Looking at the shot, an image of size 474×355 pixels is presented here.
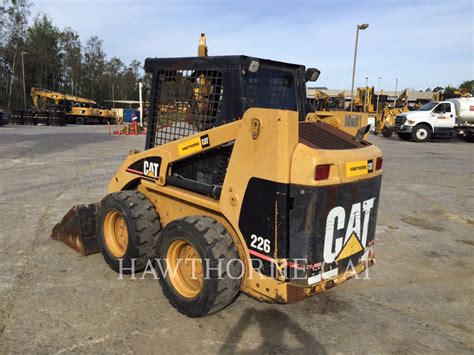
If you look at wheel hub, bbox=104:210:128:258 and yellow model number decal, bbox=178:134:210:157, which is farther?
wheel hub, bbox=104:210:128:258

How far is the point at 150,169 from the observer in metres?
3.83

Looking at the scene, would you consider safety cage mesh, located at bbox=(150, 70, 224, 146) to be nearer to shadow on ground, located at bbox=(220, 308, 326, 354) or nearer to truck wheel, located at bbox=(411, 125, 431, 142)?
shadow on ground, located at bbox=(220, 308, 326, 354)

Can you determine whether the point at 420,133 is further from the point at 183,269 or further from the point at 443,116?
the point at 183,269

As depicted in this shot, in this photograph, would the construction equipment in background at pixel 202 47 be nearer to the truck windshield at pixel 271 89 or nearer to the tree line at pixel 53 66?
the truck windshield at pixel 271 89

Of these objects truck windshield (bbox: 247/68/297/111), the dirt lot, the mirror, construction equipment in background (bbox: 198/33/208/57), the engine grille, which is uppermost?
construction equipment in background (bbox: 198/33/208/57)

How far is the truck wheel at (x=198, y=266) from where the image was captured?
2.95 m

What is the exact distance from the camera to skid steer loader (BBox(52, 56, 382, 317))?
108 inches

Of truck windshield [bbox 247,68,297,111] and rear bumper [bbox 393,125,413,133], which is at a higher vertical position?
truck windshield [bbox 247,68,297,111]

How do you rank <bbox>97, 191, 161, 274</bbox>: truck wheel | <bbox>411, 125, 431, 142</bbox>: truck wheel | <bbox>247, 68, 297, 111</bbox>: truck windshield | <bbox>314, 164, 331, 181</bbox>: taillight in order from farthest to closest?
<bbox>411, 125, 431, 142</bbox>: truck wheel
<bbox>97, 191, 161, 274</bbox>: truck wheel
<bbox>247, 68, 297, 111</bbox>: truck windshield
<bbox>314, 164, 331, 181</bbox>: taillight

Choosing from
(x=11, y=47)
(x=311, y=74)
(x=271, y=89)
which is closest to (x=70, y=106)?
(x=11, y=47)

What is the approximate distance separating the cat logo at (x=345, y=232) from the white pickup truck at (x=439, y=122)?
2066 cm

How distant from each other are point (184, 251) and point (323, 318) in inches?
50.9

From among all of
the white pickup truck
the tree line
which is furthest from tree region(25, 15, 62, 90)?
the white pickup truck

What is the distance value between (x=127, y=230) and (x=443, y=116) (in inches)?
874
